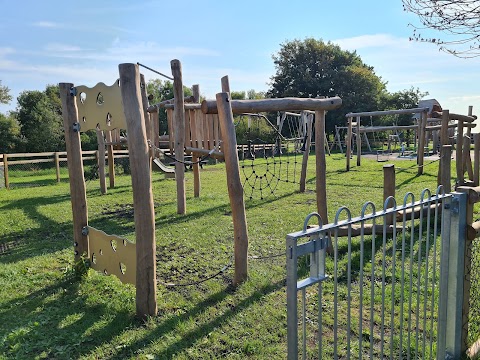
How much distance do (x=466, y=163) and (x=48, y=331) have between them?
10.9 m

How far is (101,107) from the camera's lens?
4.32m

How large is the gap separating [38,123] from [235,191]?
27719 mm

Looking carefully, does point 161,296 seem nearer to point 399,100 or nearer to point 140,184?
point 140,184

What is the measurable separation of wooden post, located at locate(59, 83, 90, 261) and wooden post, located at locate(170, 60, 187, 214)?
11.2 feet

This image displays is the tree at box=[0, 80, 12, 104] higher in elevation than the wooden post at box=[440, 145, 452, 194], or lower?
higher

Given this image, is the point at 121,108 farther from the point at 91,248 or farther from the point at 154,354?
the point at 154,354

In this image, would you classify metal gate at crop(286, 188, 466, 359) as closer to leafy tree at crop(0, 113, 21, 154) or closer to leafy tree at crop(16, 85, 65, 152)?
leafy tree at crop(0, 113, 21, 154)

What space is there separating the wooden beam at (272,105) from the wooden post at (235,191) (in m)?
0.18

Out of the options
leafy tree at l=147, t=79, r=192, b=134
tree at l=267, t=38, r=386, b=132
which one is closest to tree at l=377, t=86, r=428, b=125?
tree at l=267, t=38, r=386, b=132

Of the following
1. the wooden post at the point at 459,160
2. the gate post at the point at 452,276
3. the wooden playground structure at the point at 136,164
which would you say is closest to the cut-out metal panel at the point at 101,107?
the wooden playground structure at the point at 136,164

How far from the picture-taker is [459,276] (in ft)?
8.98

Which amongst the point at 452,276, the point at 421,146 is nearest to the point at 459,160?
the point at 421,146

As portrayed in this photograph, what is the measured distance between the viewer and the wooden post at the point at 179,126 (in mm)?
8070

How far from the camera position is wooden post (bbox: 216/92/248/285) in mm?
4418
